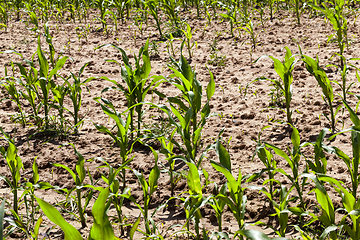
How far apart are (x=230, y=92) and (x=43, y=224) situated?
7.25 ft

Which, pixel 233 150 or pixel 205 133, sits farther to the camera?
pixel 205 133

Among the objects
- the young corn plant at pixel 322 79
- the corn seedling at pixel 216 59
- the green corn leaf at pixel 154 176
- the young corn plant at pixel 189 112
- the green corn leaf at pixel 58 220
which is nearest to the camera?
the green corn leaf at pixel 58 220

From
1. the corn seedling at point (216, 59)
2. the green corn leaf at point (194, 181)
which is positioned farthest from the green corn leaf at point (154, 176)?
the corn seedling at point (216, 59)

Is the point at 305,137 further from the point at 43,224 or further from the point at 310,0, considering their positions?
the point at 310,0

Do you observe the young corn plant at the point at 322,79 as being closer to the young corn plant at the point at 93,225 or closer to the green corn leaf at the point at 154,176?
the green corn leaf at the point at 154,176

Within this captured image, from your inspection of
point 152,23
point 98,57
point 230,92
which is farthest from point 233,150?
point 152,23

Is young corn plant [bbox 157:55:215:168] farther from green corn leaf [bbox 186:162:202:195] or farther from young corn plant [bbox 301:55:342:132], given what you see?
young corn plant [bbox 301:55:342:132]

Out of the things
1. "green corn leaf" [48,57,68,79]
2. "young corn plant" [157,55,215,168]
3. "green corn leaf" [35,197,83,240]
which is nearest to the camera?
"green corn leaf" [35,197,83,240]

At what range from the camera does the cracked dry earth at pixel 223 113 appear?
2338mm

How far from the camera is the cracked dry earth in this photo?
2.34 m

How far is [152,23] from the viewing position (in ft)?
20.2

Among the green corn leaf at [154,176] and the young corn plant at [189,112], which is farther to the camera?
the young corn plant at [189,112]

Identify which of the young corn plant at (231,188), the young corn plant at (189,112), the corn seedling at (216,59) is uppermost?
the corn seedling at (216,59)

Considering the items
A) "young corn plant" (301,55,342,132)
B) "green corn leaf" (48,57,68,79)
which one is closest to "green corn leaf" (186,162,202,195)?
"young corn plant" (301,55,342,132)
